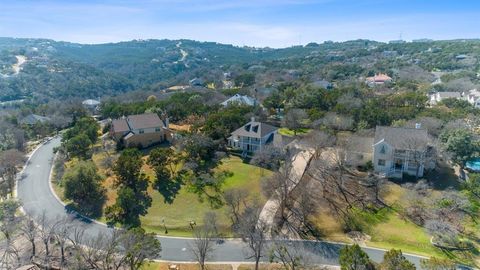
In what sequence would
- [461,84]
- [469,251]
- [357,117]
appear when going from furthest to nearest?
1. [461,84]
2. [357,117]
3. [469,251]

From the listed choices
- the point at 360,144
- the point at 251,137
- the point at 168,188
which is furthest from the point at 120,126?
the point at 360,144

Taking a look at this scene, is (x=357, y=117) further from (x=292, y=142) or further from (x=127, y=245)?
(x=127, y=245)

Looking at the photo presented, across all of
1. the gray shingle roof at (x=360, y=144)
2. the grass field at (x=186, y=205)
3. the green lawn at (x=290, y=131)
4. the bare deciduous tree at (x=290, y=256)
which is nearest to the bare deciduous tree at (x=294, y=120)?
the green lawn at (x=290, y=131)

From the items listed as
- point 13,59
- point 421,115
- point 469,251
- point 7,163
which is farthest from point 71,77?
point 469,251

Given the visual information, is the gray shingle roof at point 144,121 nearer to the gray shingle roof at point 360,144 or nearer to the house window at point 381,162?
the gray shingle roof at point 360,144

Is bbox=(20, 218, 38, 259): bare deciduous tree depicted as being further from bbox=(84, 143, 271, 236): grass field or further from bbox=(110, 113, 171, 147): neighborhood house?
bbox=(110, 113, 171, 147): neighborhood house
